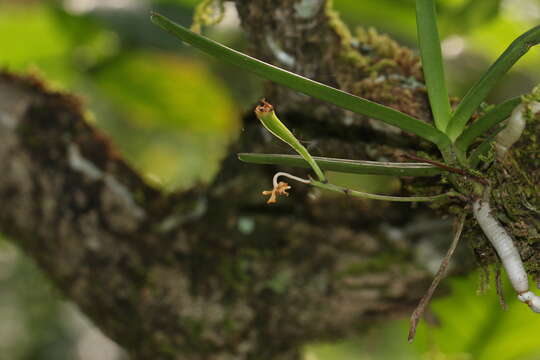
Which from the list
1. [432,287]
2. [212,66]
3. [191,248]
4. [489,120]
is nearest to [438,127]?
[489,120]

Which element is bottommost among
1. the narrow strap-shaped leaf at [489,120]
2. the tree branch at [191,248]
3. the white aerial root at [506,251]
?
the tree branch at [191,248]

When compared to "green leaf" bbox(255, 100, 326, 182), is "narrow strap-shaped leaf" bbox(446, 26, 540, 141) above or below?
above

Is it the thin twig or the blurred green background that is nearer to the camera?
the thin twig

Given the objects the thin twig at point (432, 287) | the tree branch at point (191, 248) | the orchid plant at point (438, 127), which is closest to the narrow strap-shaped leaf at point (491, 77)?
the orchid plant at point (438, 127)

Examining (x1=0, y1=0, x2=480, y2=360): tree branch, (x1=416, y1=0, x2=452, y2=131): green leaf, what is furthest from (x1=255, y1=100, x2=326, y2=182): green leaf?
(x1=0, y1=0, x2=480, y2=360): tree branch

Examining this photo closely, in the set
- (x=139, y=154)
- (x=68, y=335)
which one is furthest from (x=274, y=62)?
(x=68, y=335)

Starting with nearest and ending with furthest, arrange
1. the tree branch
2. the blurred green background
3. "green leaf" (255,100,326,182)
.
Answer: "green leaf" (255,100,326,182) < the tree branch < the blurred green background

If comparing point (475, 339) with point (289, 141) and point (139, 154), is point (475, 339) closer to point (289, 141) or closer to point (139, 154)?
point (289, 141)

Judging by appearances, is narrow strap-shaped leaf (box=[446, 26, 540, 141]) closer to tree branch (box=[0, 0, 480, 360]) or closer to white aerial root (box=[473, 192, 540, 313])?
white aerial root (box=[473, 192, 540, 313])

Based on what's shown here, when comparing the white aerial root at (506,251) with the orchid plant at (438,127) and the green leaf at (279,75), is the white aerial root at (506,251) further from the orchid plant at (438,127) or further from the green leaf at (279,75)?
the green leaf at (279,75)
